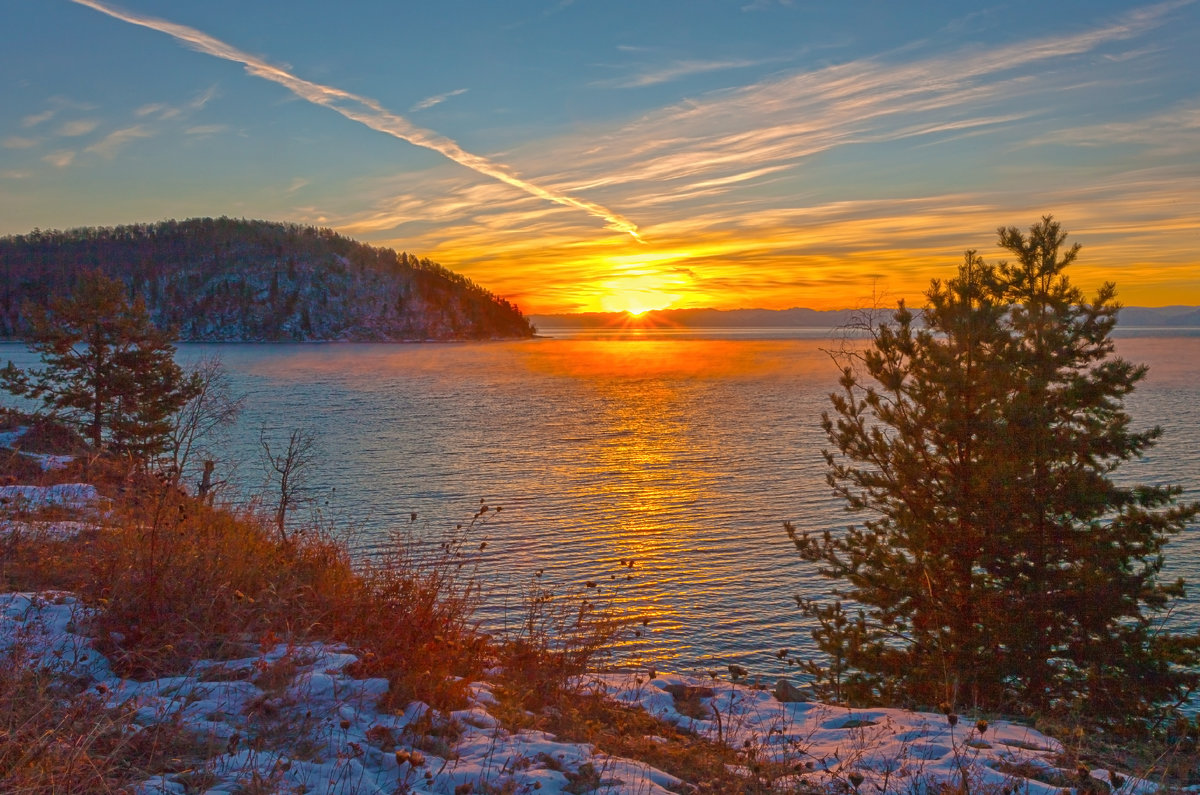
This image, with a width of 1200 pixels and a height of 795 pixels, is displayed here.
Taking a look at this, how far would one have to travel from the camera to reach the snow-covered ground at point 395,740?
4172mm

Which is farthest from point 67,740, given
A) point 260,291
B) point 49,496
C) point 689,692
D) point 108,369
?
point 260,291

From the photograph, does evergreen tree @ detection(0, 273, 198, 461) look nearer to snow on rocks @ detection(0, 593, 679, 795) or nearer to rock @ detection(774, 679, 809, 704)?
snow on rocks @ detection(0, 593, 679, 795)

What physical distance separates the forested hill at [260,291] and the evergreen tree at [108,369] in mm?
157208

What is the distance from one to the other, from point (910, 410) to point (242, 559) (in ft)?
29.9

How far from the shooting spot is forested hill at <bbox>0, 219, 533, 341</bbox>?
6742 inches

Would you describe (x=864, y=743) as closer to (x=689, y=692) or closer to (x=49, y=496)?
(x=689, y=692)

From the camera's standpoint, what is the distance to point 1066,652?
9930 millimetres

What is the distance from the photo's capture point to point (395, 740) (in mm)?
4641

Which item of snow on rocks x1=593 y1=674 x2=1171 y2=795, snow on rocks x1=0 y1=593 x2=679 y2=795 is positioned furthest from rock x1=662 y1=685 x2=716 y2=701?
snow on rocks x1=0 y1=593 x2=679 y2=795

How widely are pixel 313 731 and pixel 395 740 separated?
0.49 metres

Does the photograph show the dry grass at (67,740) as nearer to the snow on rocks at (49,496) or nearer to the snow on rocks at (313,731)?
the snow on rocks at (313,731)

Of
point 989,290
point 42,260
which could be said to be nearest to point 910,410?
point 989,290

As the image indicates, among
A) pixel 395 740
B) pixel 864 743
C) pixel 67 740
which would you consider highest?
pixel 67 740

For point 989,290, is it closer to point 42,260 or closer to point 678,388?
point 678,388
